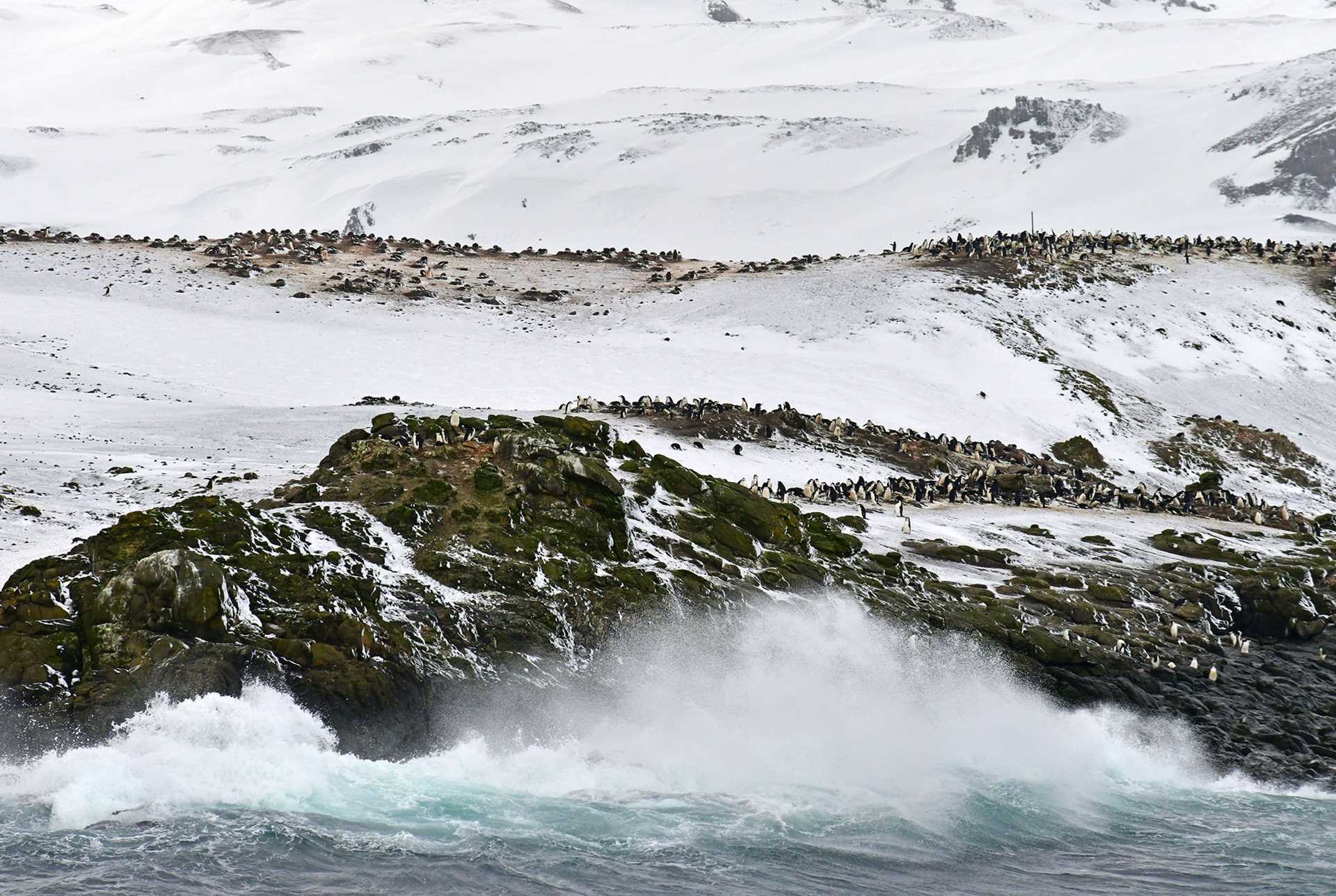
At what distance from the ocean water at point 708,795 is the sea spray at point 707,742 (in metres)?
0.03

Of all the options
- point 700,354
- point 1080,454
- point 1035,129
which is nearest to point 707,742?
point 1080,454

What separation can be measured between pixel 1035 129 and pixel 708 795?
11108 cm

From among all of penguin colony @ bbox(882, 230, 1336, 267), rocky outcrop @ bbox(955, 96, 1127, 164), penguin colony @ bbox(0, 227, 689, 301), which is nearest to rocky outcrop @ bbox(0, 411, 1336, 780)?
penguin colony @ bbox(882, 230, 1336, 267)

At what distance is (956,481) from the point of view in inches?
1248

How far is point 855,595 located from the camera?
20.5 m

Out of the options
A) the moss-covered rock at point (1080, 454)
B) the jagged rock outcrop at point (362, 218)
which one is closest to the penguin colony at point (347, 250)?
the moss-covered rock at point (1080, 454)

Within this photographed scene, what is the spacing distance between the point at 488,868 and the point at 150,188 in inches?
5262

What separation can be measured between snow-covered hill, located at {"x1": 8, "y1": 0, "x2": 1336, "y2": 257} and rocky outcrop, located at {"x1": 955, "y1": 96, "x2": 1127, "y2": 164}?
0.34m

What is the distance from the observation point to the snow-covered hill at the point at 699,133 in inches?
4139

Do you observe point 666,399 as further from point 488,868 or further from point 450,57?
point 450,57

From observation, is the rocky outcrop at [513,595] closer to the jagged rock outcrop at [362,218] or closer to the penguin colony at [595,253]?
the penguin colony at [595,253]

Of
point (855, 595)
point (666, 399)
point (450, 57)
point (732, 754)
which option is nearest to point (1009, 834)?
point (732, 754)

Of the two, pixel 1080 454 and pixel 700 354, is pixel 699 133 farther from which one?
pixel 1080 454

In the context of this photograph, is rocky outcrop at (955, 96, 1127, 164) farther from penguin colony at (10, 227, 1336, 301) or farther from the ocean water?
the ocean water
